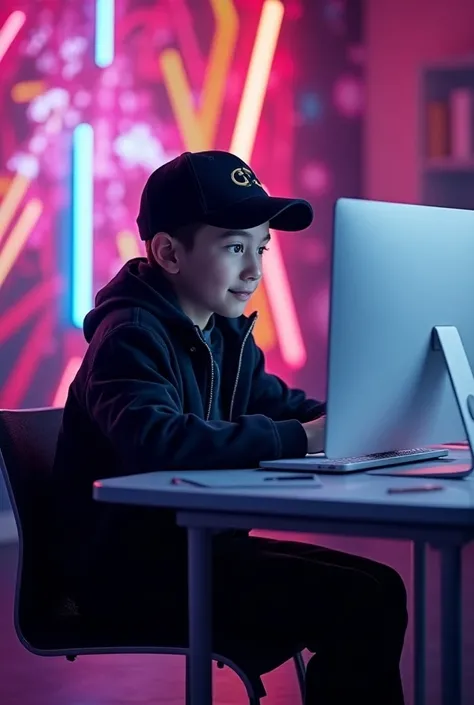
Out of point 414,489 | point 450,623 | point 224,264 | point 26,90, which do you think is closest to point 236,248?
point 224,264

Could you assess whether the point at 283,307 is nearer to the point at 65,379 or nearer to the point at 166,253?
the point at 65,379

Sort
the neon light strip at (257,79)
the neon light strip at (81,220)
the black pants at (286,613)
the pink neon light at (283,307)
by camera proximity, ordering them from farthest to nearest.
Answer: the pink neon light at (283,307) → the neon light strip at (257,79) → the neon light strip at (81,220) → the black pants at (286,613)

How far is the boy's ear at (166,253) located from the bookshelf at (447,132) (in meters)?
3.74

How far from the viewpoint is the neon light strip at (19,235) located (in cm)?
469

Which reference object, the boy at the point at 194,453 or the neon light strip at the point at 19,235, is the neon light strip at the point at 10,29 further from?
the boy at the point at 194,453

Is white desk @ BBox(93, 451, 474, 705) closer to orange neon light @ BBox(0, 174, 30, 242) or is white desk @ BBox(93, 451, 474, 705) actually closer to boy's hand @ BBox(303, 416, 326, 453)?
boy's hand @ BBox(303, 416, 326, 453)

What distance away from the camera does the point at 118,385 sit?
1.73 m

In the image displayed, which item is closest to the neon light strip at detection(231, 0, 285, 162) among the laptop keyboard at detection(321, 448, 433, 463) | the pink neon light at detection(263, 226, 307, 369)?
the pink neon light at detection(263, 226, 307, 369)

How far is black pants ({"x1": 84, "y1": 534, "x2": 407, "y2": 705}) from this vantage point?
1650mm

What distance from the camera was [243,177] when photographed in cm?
199

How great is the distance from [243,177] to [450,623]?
871 millimetres

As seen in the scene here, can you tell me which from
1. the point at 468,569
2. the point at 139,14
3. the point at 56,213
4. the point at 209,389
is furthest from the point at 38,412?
the point at 139,14

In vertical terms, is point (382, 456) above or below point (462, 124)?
below

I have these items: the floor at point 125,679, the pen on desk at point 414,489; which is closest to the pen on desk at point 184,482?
the pen on desk at point 414,489
